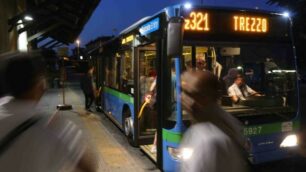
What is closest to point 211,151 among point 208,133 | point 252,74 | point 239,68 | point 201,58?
point 208,133

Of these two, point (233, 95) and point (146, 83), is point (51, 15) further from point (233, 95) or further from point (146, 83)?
point (233, 95)

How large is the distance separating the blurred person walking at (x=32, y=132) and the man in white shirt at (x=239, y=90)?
4946 mm

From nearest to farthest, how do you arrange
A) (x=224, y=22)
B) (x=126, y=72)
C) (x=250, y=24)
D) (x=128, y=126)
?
(x=224, y=22) → (x=250, y=24) → (x=128, y=126) → (x=126, y=72)

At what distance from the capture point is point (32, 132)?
5.67ft

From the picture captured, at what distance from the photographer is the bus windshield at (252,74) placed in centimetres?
669

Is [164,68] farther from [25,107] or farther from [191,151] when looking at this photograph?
[25,107]

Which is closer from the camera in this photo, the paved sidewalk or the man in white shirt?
the man in white shirt

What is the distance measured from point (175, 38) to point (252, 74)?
6.21ft

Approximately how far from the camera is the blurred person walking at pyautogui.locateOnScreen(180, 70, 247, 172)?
240 cm

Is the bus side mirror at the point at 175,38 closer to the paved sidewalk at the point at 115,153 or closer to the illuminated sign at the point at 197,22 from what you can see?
the illuminated sign at the point at 197,22

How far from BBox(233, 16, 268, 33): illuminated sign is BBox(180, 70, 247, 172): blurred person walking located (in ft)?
13.6

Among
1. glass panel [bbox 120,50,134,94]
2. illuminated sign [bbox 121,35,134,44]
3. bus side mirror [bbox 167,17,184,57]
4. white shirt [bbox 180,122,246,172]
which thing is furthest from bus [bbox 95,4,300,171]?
white shirt [bbox 180,122,246,172]

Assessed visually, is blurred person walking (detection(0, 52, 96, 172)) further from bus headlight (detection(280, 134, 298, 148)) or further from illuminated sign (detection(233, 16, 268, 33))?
bus headlight (detection(280, 134, 298, 148))

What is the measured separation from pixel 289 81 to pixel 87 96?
12.2m
